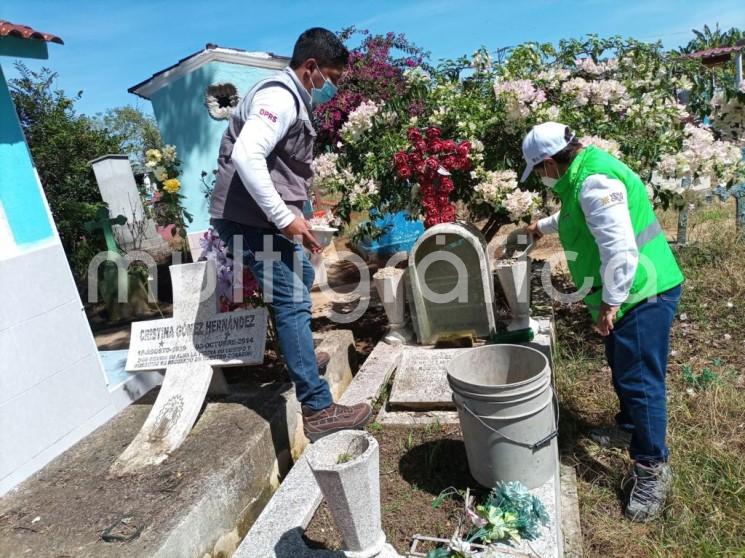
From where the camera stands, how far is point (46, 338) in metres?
3.45

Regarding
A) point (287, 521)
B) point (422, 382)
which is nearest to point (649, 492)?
point (422, 382)

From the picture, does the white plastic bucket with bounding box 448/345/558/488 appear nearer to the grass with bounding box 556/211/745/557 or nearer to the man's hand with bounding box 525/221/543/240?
the grass with bounding box 556/211/745/557

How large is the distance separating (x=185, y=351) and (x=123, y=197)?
638 centimetres

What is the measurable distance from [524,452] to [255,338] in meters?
1.78

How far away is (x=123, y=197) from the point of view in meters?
8.95

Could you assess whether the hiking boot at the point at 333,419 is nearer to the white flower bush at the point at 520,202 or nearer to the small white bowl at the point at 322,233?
the small white bowl at the point at 322,233

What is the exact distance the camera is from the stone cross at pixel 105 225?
26.1 feet

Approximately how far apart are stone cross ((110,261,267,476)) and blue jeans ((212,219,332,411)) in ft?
1.79

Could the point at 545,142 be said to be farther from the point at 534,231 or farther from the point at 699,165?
A: the point at 699,165

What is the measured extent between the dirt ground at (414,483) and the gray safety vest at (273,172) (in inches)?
54.9

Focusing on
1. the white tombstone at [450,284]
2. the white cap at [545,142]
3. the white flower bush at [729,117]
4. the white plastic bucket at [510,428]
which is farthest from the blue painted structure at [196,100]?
the white plastic bucket at [510,428]

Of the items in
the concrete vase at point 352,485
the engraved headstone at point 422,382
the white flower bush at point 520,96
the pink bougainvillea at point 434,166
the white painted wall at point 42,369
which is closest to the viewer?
the concrete vase at point 352,485

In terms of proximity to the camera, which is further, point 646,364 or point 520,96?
point 520,96

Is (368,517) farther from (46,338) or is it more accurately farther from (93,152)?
(93,152)
